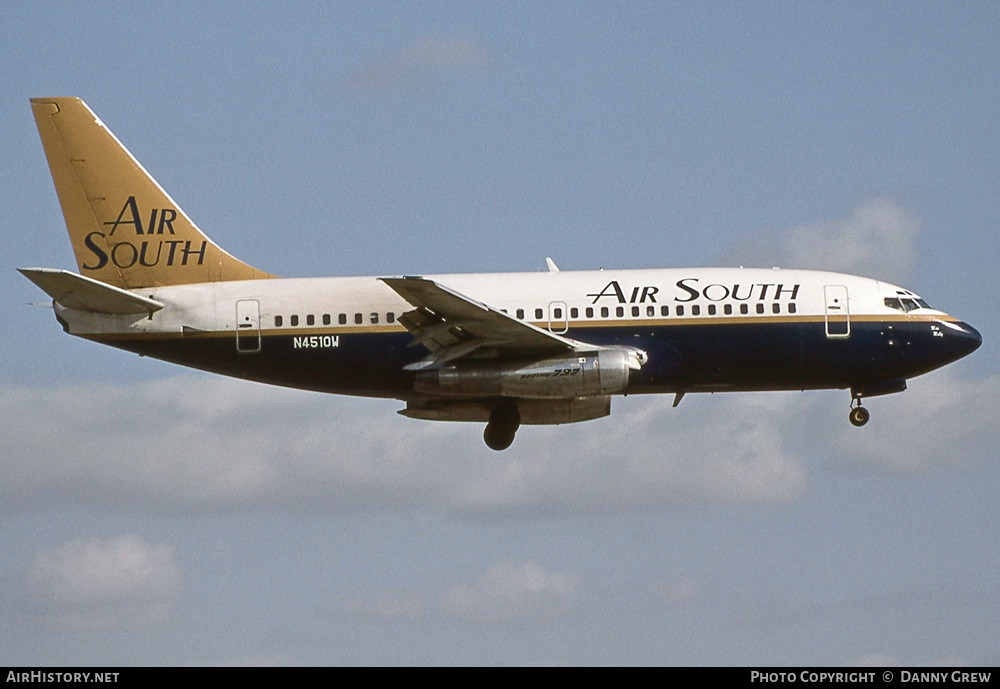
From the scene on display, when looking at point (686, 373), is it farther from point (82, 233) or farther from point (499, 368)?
point (82, 233)

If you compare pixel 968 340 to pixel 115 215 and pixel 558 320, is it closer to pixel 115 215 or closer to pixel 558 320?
pixel 558 320

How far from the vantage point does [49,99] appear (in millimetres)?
55094

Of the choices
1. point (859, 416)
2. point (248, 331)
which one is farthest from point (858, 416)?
point (248, 331)

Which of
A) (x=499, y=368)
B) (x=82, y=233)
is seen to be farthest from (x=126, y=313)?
(x=499, y=368)

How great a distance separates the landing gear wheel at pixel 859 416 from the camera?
53.3 meters

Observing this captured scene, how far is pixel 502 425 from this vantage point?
5384cm

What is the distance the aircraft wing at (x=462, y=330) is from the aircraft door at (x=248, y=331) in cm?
501

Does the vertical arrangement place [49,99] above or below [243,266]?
above

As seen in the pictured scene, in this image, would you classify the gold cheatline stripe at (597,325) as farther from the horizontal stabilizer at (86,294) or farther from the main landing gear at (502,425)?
the main landing gear at (502,425)

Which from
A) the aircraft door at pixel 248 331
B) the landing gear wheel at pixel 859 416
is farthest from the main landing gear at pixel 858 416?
the aircraft door at pixel 248 331

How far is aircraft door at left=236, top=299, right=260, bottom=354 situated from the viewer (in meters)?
51.9

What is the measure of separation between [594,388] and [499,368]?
319 cm
